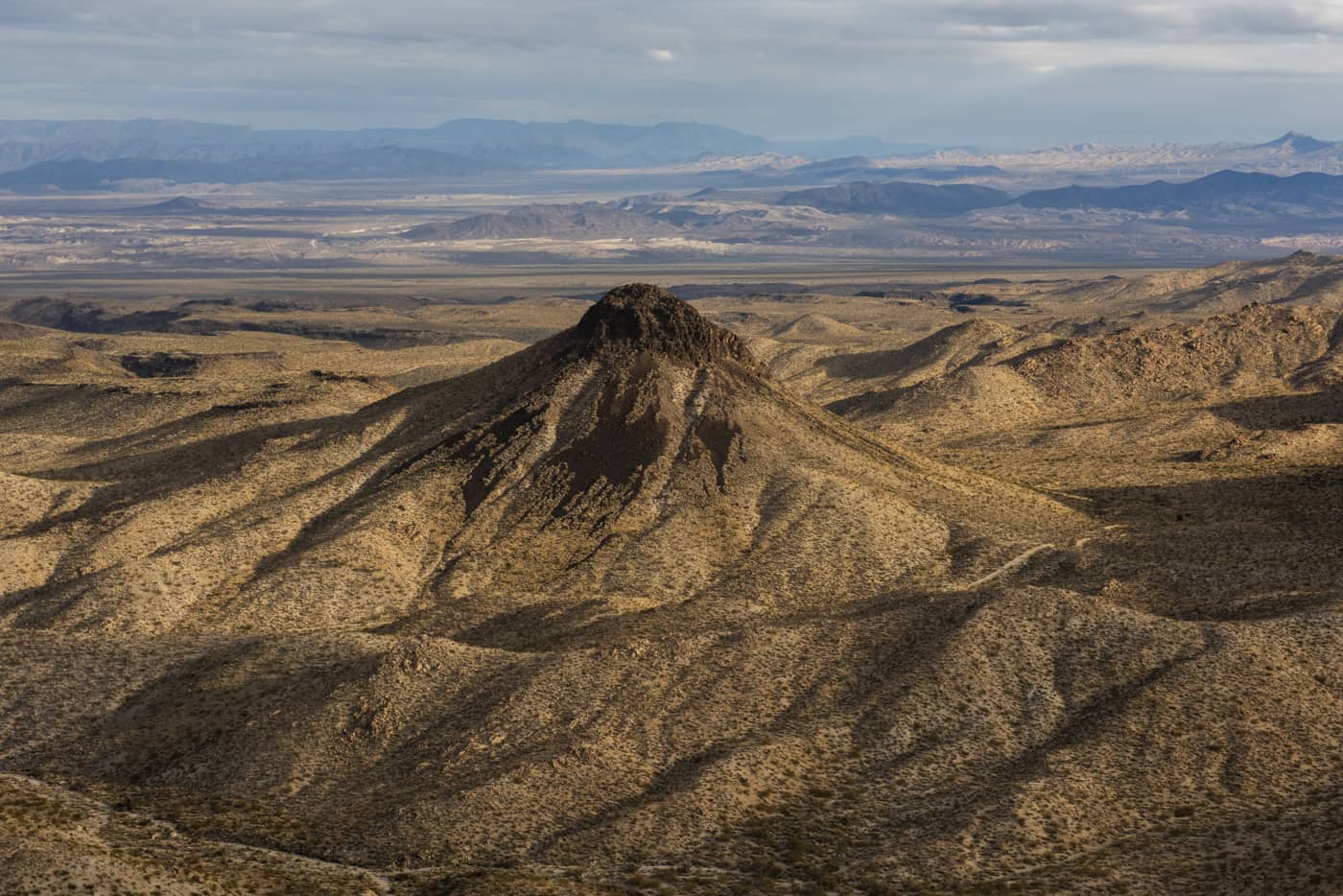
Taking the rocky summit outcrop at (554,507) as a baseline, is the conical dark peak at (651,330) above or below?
above

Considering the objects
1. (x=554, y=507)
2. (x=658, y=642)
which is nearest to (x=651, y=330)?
(x=554, y=507)

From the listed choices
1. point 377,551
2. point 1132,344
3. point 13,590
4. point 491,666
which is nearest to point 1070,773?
point 491,666

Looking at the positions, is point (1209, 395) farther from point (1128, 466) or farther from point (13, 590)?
point (13, 590)

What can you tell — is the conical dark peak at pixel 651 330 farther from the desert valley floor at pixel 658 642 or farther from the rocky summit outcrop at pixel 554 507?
the desert valley floor at pixel 658 642

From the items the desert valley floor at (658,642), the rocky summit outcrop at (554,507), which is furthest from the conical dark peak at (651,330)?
the desert valley floor at (658,642)

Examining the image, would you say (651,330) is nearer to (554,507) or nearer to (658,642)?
(554,507)

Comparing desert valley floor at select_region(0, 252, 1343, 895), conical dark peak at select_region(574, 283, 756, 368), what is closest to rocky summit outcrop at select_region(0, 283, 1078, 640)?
conical dark peak at select_region(574, 283, 756, 368)
